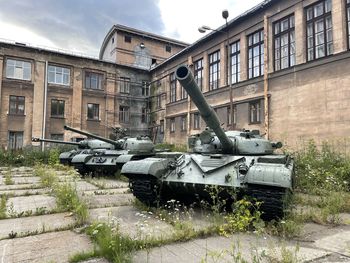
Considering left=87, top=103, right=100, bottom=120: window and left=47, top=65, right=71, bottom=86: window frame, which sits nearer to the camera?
left=47, top=65, right=71, bottom=86: window frame

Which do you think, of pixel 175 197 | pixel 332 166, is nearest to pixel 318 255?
pixel 175 197

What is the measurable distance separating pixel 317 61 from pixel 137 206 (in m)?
11.4

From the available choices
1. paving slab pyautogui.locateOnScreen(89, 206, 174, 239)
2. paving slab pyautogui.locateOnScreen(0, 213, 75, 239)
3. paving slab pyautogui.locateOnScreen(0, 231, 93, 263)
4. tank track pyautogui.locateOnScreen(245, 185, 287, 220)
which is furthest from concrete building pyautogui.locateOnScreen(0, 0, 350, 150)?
paving slab pyautogui.locateOnScreen(0, 231, 93, 263)

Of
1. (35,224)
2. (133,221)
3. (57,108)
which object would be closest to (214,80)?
(57,108)

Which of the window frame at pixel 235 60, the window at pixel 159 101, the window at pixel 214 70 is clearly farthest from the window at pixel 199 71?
the window at pixel 159 101

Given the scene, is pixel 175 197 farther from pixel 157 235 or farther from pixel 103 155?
pixel 103 155

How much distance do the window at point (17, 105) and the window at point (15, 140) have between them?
163 cm

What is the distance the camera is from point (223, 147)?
22.8 ft

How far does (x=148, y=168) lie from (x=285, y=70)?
40.2 feet

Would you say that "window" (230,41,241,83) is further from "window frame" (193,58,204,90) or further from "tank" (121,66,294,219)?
"tank" (121,66,294,219)

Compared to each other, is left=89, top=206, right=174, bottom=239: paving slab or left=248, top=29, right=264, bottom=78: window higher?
left=248, top=29, right=264, bottom=78: window

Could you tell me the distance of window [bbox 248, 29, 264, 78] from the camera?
17.9 m

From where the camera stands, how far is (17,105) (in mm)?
24625

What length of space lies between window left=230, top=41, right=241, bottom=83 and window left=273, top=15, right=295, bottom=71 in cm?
312
